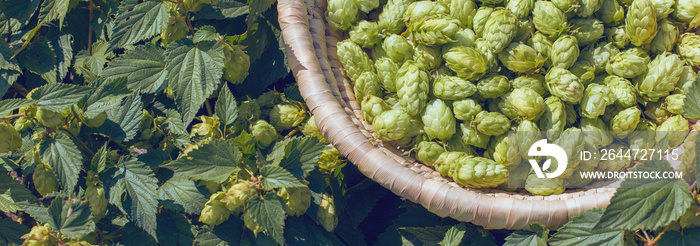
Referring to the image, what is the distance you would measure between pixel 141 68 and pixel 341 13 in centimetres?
92

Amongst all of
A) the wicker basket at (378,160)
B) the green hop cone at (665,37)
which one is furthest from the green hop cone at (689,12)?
the wicker basket at (378,160)

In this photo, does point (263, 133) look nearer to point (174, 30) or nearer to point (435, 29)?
point (174, 30)

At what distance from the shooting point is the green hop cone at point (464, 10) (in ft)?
7.26

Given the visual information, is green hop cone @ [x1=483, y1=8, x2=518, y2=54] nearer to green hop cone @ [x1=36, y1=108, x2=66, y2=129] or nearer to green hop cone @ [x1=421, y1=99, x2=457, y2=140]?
green hop cone @ [x1=421, y1=99, x2=457, y2=140]

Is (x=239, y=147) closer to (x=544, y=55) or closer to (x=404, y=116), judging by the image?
(x=404, y=116)

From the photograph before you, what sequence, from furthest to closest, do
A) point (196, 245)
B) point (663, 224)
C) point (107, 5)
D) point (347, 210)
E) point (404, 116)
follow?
point (107, 5) → point (347, 210) → point (404, 116) → point (196, 245) → point (663, 224)

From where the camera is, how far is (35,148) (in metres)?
1.95

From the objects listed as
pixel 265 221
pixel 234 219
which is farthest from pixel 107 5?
pixel 265 221

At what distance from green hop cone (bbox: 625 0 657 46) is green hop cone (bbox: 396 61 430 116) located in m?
0.84

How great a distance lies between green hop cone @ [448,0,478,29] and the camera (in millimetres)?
2213

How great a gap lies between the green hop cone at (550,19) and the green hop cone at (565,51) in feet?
0.13

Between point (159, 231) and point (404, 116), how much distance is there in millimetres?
1122

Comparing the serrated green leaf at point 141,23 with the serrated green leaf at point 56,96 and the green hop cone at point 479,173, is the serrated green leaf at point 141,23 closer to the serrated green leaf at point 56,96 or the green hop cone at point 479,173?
the serrated green leaf at point 56,96

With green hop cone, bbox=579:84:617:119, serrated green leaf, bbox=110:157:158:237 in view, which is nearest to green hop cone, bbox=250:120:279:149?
serrated green leaf, bbox=110:157:158:237
